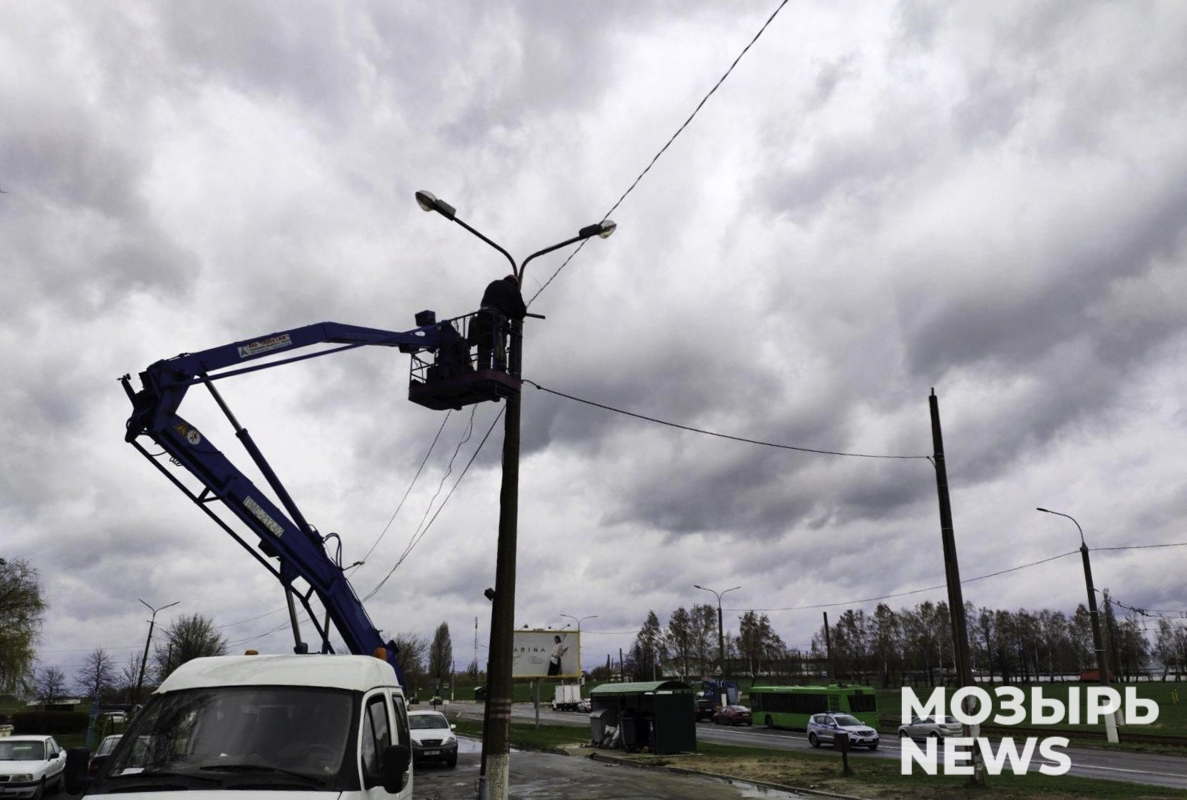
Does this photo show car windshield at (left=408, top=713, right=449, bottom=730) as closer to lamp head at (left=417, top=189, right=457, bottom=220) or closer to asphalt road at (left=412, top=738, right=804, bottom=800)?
asphalt road at (left=412, top=738, right=804, bottom=800)

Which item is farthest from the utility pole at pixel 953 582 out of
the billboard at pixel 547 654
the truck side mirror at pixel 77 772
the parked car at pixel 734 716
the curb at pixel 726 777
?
the parked car at pixel 734 716

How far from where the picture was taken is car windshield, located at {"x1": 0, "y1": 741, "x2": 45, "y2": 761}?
58.4 feet

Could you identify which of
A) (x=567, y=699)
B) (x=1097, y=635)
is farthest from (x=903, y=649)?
(x=1097, y=635)

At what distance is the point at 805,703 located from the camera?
148 feet

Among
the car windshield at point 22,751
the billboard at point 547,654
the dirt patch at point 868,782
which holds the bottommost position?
the dirt patch at point 868,782

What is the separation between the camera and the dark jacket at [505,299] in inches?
560

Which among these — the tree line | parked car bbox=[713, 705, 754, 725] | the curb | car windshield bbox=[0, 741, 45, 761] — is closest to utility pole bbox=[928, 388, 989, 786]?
the curb

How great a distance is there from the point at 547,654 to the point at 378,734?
155 feet

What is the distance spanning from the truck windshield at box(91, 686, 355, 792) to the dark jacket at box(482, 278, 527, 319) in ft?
29.9

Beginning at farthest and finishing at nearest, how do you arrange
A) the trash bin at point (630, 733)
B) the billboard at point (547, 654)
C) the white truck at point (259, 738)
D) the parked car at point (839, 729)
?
the billboard at point (547, 654) < the parked car at point (839, 729) < the trash bin at point (630, 733) < the white truck at point (259, 738)

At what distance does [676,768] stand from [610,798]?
690cm

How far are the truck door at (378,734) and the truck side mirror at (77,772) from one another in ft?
5.63

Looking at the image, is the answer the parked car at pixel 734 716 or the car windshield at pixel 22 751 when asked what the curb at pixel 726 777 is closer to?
the car windshield at pixel 22 751

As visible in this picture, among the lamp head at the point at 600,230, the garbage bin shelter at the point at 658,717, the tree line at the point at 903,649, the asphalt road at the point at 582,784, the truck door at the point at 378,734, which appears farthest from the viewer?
the tree line at the point at 903,649
